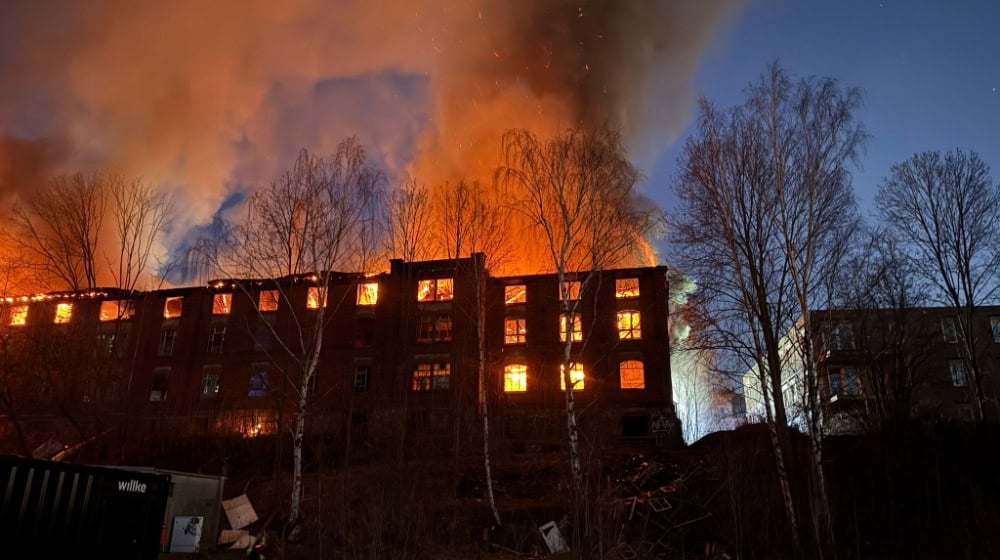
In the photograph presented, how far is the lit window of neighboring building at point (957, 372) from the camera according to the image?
5328 cm

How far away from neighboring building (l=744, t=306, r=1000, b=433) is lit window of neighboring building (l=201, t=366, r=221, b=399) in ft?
122

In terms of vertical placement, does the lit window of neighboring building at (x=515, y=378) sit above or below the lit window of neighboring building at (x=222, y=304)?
below

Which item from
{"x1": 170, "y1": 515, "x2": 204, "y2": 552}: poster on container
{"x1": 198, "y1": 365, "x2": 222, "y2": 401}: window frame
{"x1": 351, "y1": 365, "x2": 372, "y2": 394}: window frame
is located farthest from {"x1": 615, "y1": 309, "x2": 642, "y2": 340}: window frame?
{"x1": 170, "y1": 515, "x2": 204, "y2": 552}: poster on container

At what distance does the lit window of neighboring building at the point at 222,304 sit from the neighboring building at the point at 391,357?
122 mm

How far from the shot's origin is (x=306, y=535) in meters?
22.7

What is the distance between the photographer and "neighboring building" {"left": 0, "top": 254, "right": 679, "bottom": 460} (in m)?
37.9

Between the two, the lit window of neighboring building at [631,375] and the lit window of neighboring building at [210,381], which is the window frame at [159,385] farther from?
the lit window of neighboring building at [631,375]

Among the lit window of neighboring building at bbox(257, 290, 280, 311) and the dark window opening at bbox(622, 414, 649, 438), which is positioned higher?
the lit window of neighboring building at bbox(257, 290, 280, 311)

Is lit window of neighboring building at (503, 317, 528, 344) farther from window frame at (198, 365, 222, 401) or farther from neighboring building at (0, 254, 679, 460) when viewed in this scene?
window frame at (198, 365, 222, 401)

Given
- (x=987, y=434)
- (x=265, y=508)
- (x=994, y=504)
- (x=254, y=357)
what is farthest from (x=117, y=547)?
(x=254, y=357)

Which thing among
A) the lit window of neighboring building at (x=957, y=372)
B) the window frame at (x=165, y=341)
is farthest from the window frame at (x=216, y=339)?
the lit window of neighboring building at (x=957, y=372)

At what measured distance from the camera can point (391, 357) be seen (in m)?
46.4

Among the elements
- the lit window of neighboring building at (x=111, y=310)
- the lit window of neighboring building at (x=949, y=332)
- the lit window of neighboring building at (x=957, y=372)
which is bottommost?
the lit window of neighboring building at (x=957, y=372)

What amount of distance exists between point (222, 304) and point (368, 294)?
12.4 metres
